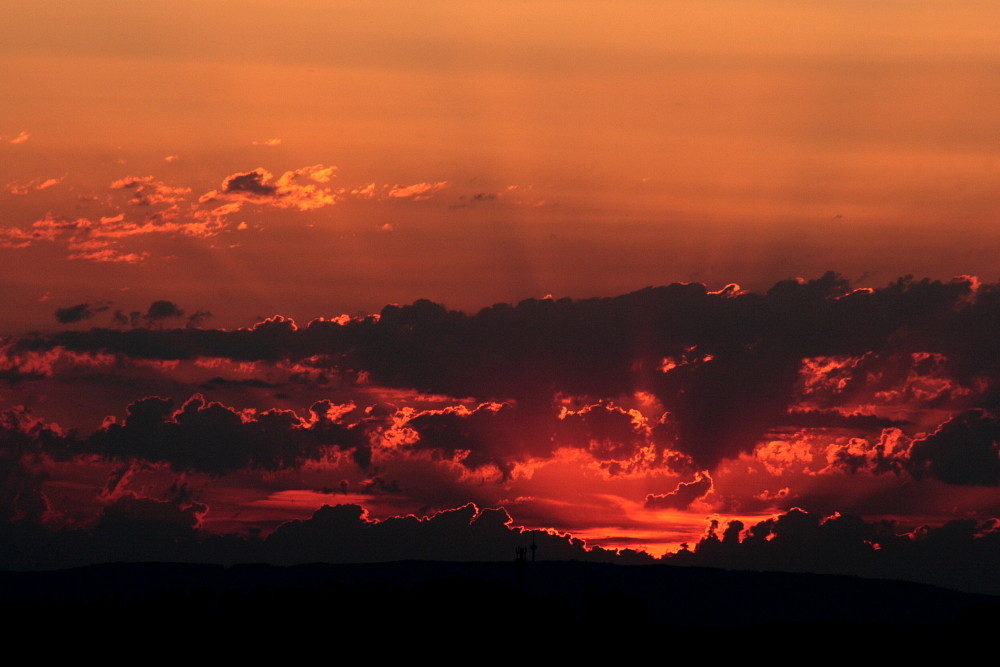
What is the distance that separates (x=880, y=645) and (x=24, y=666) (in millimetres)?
79776

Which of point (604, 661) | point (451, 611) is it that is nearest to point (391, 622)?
point (451, 611)

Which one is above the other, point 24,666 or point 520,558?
point 520,558

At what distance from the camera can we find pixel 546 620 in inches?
5901

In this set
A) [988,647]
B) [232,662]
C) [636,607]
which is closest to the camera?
[988,647]

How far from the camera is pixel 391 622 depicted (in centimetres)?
15350

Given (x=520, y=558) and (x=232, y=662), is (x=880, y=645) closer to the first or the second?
(x=520, y=558)

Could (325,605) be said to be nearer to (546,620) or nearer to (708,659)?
(546,620)

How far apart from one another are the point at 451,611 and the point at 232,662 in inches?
874

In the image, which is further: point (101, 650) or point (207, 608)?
point (207, 608)

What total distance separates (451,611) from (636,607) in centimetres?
1818

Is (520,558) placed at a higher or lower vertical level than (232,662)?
higher

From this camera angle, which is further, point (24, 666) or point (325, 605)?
point (325, 605)

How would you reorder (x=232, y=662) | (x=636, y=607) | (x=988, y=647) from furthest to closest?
1. (x=636, y=607)
2. (x=232, y=662)
3. (x=988, y=647)

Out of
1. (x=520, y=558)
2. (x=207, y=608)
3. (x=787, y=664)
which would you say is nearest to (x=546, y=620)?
(x=520, y=558)
